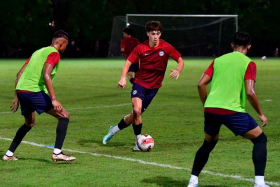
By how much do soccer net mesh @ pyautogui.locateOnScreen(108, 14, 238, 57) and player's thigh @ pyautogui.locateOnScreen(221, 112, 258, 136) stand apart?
4366 cm

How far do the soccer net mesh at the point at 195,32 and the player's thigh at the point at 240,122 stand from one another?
43.7 metres

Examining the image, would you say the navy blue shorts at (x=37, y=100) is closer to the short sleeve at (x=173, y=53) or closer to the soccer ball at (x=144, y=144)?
the soccer ball at (x=144, y=144)

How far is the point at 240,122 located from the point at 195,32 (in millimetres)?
45103

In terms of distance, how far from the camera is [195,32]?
168ft

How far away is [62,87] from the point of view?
22.8 m

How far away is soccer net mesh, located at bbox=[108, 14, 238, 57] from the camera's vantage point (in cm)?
5100

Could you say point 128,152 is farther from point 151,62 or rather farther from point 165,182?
point 165,182

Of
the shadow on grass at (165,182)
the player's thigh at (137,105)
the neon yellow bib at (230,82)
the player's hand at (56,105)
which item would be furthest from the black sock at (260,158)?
the player's thigh at (137,105)

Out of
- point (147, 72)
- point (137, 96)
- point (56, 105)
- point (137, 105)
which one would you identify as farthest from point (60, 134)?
point (147, 72)

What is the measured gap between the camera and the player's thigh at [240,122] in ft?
21.3

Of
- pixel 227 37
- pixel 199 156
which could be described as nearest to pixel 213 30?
pixel 227 37

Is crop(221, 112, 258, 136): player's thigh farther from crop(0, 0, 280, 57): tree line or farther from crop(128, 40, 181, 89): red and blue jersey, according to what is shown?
crop(0, 0, 280, 57): tree line

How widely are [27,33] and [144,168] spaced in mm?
58659

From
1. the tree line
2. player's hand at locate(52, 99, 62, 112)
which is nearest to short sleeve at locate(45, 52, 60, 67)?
player's hand at locate(52, 99, 62, 112)
